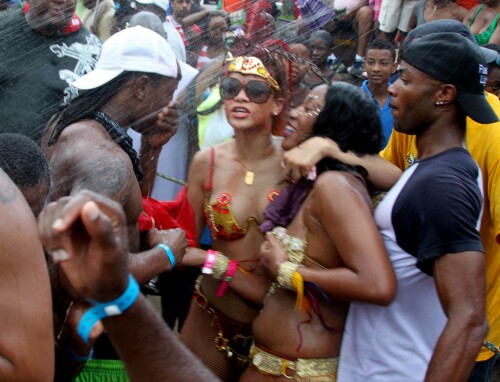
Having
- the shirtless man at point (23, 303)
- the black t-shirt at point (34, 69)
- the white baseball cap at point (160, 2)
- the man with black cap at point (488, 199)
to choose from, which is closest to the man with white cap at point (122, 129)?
the black t-shirt at point (34, 69)

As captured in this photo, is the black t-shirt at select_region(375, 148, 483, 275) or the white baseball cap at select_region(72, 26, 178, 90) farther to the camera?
the white baseball cap at select_region(72, 26, 178, 90)

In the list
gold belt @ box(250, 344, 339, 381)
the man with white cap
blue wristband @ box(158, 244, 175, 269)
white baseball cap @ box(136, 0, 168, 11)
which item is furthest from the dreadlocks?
white baseball cap @ box(136, 0, 168, 11)

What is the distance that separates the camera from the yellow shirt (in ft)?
9.23

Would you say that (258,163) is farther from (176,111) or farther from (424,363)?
(424,363)

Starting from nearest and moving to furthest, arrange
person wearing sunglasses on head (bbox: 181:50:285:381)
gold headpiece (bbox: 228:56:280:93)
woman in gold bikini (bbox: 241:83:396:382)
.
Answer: woman in gold bikini (bbox: 241:83:396:382), person wearing sunglasses on head (bbox: 181:50:285:381), gold headpiece (bbox: 228:56:280:93)

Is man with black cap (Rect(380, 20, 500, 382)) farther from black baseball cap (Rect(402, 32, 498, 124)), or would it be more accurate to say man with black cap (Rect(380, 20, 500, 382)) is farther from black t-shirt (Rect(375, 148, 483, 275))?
black t-shirt (Rect(375, 148, 483, 275))

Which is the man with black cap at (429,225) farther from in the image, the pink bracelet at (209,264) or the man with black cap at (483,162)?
the pink bracelet at (209,264)

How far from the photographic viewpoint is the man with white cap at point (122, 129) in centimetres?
258

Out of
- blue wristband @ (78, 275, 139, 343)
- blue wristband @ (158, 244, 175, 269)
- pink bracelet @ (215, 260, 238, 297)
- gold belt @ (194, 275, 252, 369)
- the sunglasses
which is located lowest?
gold belt @ (194, 275, 252, 369)

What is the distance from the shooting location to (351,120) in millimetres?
2691

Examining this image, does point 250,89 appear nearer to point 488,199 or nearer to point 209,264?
point 209,264

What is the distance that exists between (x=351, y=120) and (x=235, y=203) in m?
0.69

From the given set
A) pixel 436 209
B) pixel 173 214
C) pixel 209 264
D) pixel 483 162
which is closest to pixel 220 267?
pixel 209 264

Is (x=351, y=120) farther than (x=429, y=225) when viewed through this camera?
Yes
